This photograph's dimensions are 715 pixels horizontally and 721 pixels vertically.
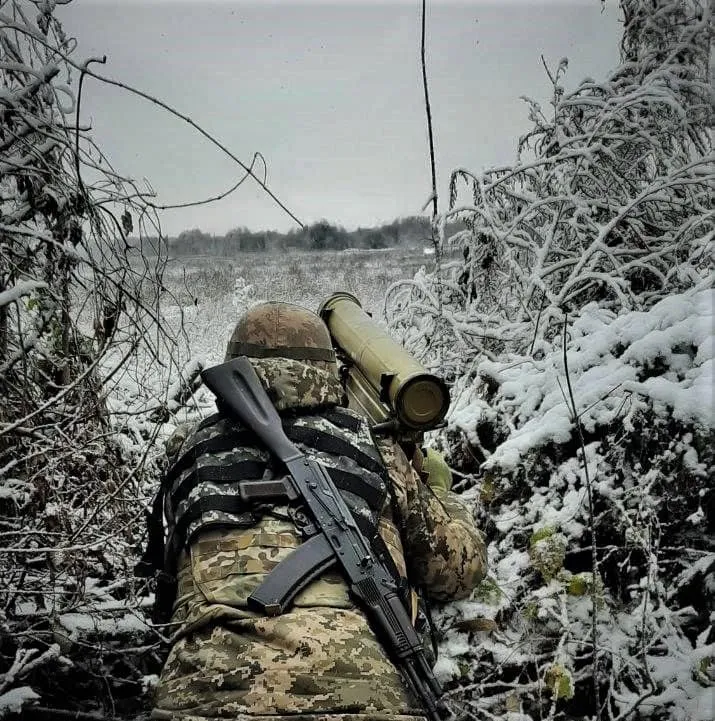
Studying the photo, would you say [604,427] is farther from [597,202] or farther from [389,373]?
[597,202]

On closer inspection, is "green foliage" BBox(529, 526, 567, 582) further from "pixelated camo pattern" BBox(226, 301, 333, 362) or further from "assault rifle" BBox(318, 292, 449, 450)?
"pixelated camo pattern" BBox(226, 301, 333, 362)

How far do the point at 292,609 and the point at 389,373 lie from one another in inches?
36.6

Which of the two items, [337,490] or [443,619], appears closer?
[337,490]

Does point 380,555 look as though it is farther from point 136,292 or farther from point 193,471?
point 136,292

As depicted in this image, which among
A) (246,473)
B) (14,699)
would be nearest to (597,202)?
(246,473)

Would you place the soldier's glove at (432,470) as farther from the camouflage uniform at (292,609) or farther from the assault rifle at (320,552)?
the assault rifle at (320,552)

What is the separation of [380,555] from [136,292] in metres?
1.01

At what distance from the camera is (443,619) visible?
6.83 ft

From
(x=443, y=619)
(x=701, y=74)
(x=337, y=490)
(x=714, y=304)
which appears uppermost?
(x=701, y=74)

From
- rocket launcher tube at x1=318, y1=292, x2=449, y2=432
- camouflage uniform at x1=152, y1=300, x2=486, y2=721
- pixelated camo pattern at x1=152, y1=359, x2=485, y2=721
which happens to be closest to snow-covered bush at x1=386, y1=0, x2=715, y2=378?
rocket launcher tube at x1=318, y1=292, x2=449, y2=432

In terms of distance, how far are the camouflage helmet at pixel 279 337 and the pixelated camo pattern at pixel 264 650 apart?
621 millimetres

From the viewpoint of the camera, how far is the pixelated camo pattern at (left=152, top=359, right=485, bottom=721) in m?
1.28

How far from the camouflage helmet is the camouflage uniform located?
78 millimetres

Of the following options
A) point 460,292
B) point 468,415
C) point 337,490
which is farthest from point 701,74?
point 337,490
